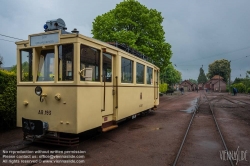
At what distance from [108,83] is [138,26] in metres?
15.3

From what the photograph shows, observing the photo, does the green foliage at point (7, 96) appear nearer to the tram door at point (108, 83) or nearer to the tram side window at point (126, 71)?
the tram door at point (108, 83)

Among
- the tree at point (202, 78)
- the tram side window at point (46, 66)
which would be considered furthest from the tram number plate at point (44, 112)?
the tree at point (202, 78)

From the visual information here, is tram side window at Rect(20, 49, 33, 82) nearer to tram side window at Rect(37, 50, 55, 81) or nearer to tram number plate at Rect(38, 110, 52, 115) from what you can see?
tram side window at Rect(37, 50, 55, 81)

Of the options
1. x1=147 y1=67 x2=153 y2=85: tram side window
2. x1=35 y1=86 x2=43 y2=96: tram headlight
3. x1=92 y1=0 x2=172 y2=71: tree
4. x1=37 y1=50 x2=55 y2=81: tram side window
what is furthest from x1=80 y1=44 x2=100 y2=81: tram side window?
x1=92 y1=0 x2=172 y2=71: tree

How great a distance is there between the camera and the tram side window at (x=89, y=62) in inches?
212

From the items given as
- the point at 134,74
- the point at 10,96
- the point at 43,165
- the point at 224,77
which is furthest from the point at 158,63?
the point at 224,77

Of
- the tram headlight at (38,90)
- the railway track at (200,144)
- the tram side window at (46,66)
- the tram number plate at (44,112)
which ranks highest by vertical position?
the tram side window at (46,66)

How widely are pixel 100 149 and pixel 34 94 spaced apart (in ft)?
7.89

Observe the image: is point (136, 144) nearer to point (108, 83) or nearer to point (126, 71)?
point (108, 83)

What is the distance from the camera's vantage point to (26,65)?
20.1 feet

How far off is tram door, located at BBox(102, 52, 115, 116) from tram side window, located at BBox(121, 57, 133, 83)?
0.64m

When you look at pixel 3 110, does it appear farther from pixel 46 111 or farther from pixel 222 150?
pixel 222 150

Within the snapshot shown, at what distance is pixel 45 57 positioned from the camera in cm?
593

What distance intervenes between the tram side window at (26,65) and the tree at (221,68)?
302ft
